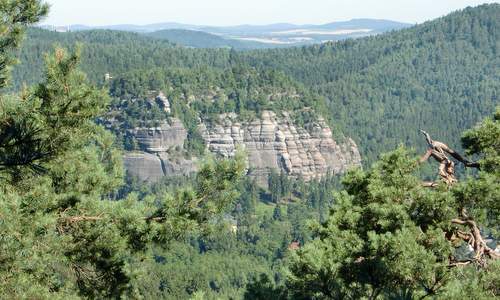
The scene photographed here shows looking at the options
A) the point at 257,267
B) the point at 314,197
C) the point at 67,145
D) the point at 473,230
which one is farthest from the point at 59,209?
the point at 314,197

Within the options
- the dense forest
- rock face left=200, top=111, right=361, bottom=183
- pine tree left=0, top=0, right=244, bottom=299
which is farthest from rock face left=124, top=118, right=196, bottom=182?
pine tree left=0, top=0, right=244, bottom=299

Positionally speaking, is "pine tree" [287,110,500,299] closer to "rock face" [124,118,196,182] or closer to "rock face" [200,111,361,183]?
"rock face" [124,118,196,182]

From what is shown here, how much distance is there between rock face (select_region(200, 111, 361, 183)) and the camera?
147 metres

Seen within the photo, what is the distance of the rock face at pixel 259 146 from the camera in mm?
143750

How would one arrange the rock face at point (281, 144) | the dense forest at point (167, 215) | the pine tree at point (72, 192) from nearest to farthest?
the dense forest at point (167, 215) < the pine tree at point (72, 192) < the rock face at point (281, 144)

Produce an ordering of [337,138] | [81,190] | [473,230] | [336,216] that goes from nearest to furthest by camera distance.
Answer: [473,230] < [336,216] < [81,190] < [337,138]

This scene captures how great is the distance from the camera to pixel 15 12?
1359 centimetres

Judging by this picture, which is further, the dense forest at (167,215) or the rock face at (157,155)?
the rock face at (157,155)

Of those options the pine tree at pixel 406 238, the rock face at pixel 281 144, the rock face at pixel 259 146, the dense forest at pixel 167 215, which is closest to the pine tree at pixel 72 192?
the dense forest at pixel 167 215

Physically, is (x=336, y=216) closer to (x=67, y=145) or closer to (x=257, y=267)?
(x=67, y=145)

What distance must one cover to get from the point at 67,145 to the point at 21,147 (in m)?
0.81

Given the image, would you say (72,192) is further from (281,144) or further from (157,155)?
(281,144)

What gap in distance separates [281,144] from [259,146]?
4.40 m

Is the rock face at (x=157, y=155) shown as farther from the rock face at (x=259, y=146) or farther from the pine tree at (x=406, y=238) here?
the pine tree at (x=406, y=238)
